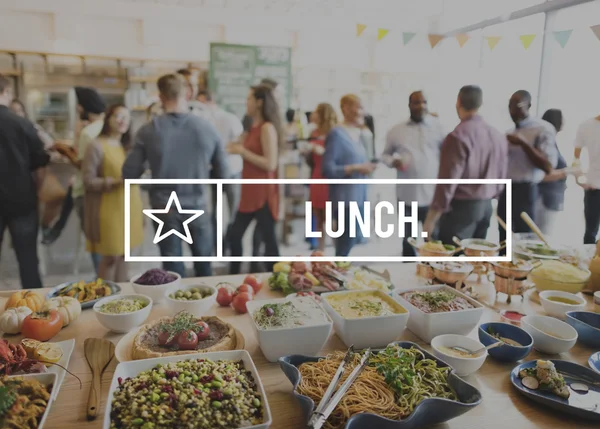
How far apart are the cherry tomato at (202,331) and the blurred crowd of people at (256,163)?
1.67 metres

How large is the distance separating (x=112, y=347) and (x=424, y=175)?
254 centimetres

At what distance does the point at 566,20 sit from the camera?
110 inches

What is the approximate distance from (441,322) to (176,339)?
724 millimetres

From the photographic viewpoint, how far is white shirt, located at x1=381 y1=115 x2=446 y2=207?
3127 millimetres

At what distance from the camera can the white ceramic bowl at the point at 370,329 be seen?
1.19 metres

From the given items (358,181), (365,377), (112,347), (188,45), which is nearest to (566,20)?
(358,181)

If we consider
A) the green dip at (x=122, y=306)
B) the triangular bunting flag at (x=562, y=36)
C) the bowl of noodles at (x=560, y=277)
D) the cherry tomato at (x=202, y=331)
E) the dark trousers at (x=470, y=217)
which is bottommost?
the cherry tomato at (x=202, y=331)

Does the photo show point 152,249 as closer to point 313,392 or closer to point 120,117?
point 120,117

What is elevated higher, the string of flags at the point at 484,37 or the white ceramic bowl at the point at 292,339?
the string of flags at the point at 484,37

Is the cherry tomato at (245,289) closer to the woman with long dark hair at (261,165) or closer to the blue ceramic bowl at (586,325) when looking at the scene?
the blue ceramic bowl at (586,325)

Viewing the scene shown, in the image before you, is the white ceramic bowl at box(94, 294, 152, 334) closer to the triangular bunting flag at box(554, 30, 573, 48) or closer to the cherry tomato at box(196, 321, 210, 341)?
the cherry tomato at box(196, 321, 210, 341)

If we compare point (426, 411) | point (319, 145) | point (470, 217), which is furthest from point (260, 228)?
point (426, 411)

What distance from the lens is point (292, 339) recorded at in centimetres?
113

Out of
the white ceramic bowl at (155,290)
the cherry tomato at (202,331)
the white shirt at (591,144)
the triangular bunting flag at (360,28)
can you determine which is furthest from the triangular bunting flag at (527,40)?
the cherry tomato at (202,331)
